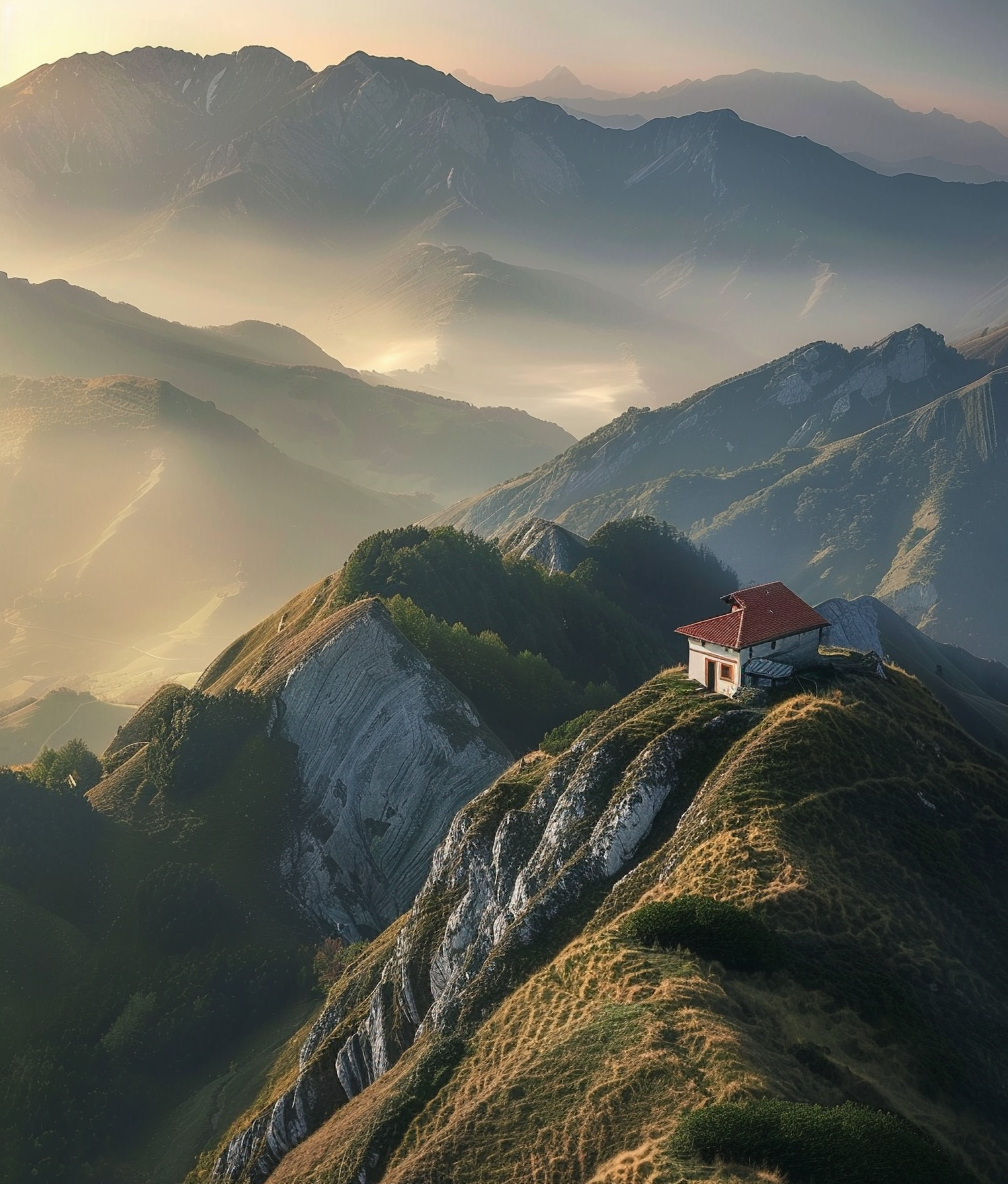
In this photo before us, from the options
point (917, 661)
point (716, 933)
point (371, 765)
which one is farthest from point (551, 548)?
point (716, 933)

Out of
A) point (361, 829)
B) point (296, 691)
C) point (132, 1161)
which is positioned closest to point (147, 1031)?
point (132, 1161)

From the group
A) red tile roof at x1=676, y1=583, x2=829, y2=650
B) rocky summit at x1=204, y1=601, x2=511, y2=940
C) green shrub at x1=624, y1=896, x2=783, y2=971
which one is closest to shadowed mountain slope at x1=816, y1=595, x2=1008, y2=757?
rocky summit at x1=204, y1=601, x2=511, y2=940

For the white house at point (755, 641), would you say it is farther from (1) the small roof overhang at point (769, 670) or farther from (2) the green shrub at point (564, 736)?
(2) the green shrub at point (564, 736)

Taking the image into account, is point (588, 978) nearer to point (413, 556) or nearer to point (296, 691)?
point (296, 691)

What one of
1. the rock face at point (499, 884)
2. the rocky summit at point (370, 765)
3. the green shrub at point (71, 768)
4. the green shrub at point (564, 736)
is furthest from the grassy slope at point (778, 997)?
the green shrub at point (71, 768)

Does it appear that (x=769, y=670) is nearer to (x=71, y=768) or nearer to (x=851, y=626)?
(x=71, y=768)

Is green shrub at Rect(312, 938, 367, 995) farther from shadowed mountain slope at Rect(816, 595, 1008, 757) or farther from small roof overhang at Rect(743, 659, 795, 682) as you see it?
shadowed mountain slope at Rect(816, 595, 1008, 757)
